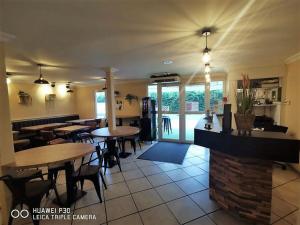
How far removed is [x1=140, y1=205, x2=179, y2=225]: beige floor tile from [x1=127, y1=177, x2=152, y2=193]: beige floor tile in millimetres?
561

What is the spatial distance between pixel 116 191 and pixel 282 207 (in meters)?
2.47

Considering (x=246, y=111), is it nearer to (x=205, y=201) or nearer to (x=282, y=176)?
(x=205, y=201)

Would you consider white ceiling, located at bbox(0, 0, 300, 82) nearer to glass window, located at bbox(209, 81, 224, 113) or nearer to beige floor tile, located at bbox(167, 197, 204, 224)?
glass window, located at bbox(209, 81, 224, 113)

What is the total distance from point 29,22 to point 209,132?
8.46ft

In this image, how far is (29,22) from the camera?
178 centimetres

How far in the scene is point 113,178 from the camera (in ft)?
10.4

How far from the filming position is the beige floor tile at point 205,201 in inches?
87.2

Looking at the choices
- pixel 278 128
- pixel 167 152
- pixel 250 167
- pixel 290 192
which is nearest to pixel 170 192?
pixel 250 167

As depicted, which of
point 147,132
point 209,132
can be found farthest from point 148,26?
point 147,132

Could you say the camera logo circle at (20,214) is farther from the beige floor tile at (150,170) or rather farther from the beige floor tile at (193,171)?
the beige floor tile at (193,171)

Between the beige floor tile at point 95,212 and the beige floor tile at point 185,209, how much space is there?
36.9 inches

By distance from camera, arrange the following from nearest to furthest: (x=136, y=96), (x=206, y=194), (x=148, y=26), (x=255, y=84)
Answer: (x=148, y=26) < (x=206, y=194) < (x=255, y=84) < (x=136, y=96)

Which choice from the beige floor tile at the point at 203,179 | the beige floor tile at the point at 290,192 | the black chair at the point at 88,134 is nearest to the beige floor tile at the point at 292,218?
the beige floor tile at the point at 290,192

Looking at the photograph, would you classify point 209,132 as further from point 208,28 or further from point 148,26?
point 148,26
